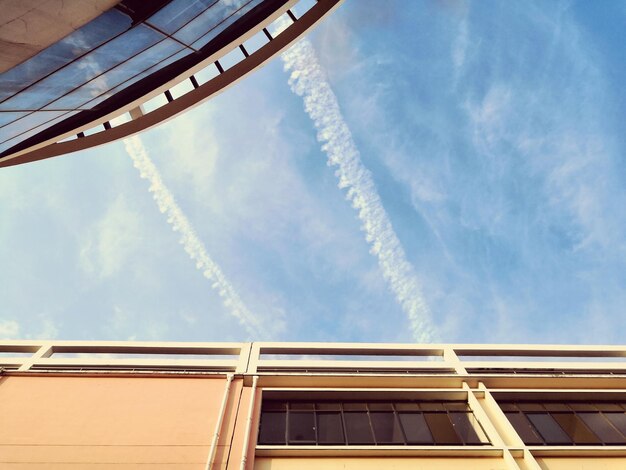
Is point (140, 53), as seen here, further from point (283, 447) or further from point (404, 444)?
point (404, 444)

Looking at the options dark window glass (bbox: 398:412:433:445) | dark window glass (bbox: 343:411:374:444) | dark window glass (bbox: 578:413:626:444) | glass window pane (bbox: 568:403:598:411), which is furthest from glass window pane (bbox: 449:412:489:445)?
glass window pane (bbox: 568:403:598:411)

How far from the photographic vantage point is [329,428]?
12.5 m

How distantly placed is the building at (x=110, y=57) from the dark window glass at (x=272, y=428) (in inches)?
424

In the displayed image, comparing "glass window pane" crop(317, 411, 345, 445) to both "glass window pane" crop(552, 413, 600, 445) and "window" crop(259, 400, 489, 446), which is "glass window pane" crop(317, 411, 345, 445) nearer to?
"window" crop(259, 400, 489, 446)

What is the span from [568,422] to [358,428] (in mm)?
7488

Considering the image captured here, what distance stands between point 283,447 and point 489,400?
7464 mm

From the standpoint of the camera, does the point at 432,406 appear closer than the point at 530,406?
A: Yes

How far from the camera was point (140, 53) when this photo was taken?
8836mm

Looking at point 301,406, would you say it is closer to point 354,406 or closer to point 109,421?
point 354,406

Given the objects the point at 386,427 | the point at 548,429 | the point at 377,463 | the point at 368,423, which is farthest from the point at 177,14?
the point at 548,429

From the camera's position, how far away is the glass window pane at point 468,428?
12.1m

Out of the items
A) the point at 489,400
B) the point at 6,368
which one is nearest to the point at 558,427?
the point at 489,400

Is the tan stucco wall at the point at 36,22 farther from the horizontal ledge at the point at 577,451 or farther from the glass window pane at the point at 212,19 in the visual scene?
the horizontal ledge at the point at 577,451

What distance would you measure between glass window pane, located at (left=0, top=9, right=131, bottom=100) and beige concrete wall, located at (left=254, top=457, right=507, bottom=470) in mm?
10651
